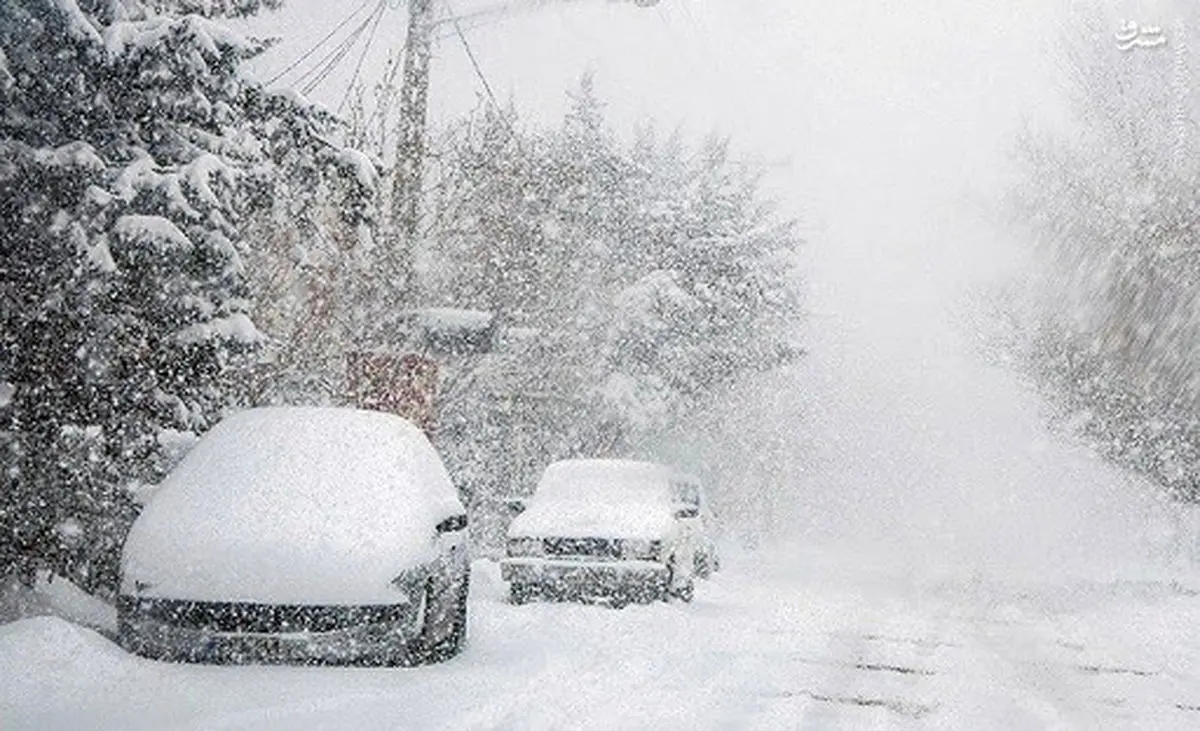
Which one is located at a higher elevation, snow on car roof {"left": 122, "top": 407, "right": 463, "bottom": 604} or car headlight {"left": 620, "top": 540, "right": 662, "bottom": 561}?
snow on car roof {"left": 122, "top": 407, "right": 463, "bottom": 604}

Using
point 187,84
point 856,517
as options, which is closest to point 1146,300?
point 187,84

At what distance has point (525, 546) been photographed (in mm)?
14609

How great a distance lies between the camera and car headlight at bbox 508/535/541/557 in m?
14.6

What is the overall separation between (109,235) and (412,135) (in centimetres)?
724

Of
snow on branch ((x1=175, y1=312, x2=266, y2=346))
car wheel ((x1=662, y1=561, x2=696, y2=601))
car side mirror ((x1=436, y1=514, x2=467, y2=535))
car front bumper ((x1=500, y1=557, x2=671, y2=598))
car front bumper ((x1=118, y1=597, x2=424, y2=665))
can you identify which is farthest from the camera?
car wheel ((x1=662, y1=561, x2=696, y2=601))

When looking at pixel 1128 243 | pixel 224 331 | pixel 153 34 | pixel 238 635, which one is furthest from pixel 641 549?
pixel 1128 243

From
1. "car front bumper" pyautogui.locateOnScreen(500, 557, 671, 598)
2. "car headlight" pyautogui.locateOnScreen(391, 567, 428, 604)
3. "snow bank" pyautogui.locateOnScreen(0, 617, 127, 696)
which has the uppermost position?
"car headlight" pyautogui.locateOnScreen(391, 567, 428, 604)

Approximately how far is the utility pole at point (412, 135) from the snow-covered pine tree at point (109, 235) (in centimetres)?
419

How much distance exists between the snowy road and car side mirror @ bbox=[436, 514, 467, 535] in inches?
34.7

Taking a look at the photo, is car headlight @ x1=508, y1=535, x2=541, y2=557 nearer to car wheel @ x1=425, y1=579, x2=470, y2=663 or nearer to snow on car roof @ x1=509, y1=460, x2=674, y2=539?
snow on car roof @ x1=509, y1=460, x2=674, y2=539

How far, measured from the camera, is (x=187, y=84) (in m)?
9.83

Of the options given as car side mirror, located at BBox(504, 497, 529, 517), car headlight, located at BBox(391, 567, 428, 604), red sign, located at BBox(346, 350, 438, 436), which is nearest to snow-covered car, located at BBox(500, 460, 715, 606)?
car side mirror, located at BBox(504, 497, 529, 517)

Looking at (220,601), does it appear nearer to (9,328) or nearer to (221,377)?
(9,328)

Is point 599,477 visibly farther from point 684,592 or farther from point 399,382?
point 399,382
